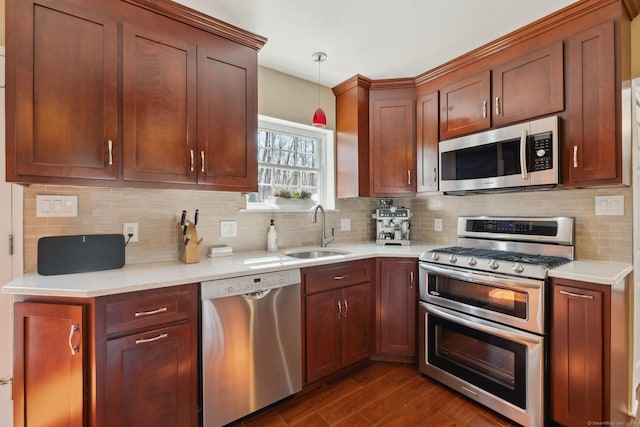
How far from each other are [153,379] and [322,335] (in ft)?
3.50

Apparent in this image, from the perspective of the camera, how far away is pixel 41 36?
144cm

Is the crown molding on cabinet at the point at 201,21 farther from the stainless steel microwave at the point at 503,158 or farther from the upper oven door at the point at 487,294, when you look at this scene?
the upper oven door at the point at 487,294

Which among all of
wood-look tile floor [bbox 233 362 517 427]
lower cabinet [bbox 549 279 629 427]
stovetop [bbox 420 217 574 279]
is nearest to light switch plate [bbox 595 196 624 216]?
stovetop [bbox 420 217 574 279]

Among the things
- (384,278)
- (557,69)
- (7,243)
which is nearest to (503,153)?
(557,69)

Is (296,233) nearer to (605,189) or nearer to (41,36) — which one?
(41,36)

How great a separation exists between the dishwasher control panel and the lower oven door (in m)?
1.12

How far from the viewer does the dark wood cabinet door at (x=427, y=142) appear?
260 centimetres

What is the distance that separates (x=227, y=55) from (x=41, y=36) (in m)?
0.94

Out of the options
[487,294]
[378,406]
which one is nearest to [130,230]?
[378,406]

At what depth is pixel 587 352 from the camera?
1545mm

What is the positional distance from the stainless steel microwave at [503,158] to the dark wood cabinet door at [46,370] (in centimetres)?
258

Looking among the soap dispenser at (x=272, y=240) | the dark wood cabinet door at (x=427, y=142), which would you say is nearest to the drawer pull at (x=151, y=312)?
the soap dispenser at (x=272, y=240)

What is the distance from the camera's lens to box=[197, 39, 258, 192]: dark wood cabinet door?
1891mm

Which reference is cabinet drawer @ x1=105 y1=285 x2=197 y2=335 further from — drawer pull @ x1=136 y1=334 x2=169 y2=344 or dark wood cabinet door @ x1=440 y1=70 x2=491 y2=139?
dark wood cabinet door @ x1=440 y1=70 x2=491 y2=139
